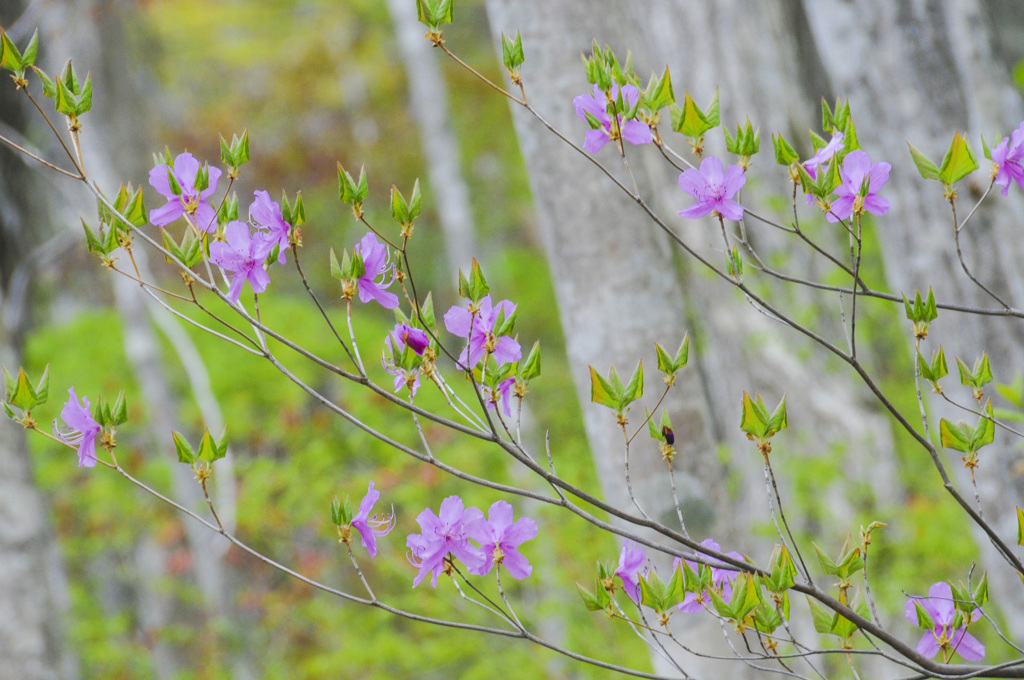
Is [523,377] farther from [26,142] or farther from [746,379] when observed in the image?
[26,142]

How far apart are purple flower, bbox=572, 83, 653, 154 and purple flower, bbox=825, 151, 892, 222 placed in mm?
215

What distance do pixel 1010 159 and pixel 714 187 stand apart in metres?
0.33

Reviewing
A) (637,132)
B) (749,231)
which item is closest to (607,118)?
(637,132)

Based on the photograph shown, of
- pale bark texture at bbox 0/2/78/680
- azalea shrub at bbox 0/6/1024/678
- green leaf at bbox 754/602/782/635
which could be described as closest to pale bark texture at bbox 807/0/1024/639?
azalea shrub at bbox 0/6/1024/678

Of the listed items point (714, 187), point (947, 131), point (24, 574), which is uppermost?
point (947, 131)

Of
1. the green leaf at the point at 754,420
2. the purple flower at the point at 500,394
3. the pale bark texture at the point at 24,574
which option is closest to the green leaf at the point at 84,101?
the purple flower at the point at 500,394

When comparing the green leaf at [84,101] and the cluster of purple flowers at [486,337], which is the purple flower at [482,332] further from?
the green leaf at [84,101]

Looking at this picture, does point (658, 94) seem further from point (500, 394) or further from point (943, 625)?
point (943, 625)

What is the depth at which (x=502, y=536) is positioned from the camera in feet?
3.12

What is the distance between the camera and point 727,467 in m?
2.68

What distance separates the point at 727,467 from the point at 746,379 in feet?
3.03

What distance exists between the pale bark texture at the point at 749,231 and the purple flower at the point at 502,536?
71 centimetres

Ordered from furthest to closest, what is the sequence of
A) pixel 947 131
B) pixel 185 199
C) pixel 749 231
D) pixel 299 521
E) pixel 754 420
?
pixel 299 521
pixel 749 231
pixel 947 131
pixel 185 199
pixel 754 420

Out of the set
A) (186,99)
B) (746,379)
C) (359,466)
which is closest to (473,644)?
(359,466)
